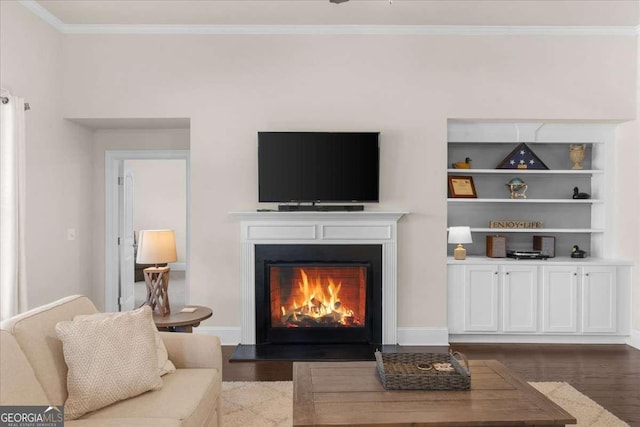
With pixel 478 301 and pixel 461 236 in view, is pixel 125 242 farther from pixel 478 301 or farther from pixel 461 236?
pixel 478 301

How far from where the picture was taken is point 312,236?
15.9 ft

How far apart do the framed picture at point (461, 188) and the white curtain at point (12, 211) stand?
387 centimetres

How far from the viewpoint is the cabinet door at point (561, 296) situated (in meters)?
4.96

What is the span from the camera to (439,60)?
16.2 feet

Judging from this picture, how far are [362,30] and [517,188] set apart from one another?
2257mm

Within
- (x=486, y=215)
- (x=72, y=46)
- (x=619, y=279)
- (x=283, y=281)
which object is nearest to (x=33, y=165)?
(x=72, y=46)

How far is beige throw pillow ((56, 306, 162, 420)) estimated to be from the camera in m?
2.15

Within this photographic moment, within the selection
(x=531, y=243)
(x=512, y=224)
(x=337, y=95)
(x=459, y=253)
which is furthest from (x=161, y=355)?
(x=531, y=243)

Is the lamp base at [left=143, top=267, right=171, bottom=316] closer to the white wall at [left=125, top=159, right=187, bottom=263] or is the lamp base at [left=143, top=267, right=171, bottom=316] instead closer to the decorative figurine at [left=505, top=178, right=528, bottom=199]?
the decorative figurine at [left=505, top=178, right=528, bottom=199]

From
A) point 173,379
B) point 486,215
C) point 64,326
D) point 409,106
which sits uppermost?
point 409,106

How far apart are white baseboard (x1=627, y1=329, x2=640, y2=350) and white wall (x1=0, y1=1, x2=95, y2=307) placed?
18.0 feet

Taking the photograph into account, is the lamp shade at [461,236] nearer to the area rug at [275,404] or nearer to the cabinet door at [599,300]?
the cabinet door at [599,300]

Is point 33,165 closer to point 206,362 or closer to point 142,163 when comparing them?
point 206,362

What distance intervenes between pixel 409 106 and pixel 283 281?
81.6 inches
